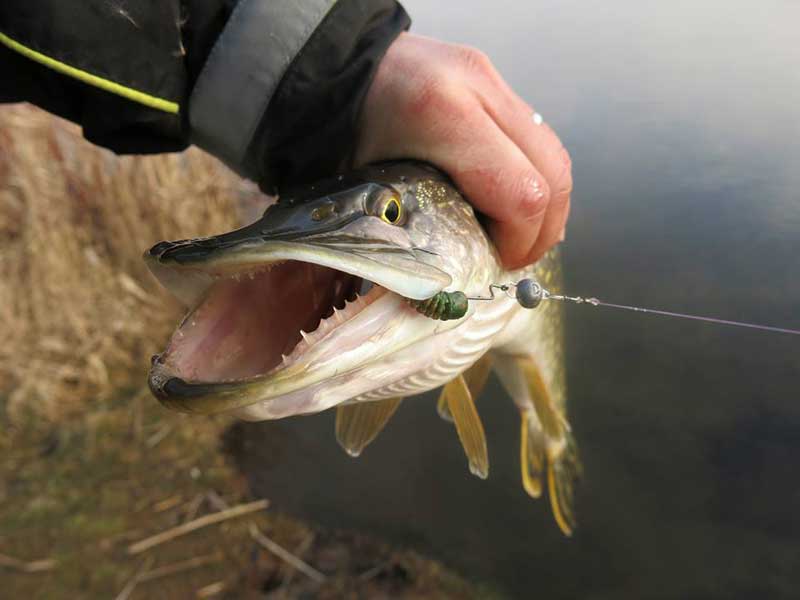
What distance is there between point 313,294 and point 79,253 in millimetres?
2247

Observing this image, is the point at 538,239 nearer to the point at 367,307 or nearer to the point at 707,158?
the point at 367,307

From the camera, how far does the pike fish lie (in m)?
0.66

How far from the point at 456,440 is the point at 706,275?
1.12 meters

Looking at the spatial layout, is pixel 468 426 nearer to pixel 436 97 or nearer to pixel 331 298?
pixel 331 298

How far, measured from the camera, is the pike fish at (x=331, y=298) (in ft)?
2.17

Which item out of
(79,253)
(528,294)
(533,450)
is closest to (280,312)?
(528,294)

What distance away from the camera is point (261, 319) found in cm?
76

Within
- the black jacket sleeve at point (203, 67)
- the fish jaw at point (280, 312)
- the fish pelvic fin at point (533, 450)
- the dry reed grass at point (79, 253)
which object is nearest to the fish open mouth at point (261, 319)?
the fish jaw at point (280, 312)

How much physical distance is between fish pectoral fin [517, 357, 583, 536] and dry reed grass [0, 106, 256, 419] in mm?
1715

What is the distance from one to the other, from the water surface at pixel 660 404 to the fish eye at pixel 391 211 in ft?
4.55

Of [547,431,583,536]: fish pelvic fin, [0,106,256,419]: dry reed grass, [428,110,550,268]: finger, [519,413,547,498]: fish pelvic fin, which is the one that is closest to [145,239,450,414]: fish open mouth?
[428,110,550,268]: finger

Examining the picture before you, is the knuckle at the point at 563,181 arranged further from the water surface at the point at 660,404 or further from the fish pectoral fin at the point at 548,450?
the water surface at the point at 660,404

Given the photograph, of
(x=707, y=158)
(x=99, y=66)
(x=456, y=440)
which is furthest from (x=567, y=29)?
(x=99, y=66)

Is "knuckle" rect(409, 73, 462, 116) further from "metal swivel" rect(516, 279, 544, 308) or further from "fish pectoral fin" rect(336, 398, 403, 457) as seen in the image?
"fish pectoral fin" rect(336, 398, 403, 457)
